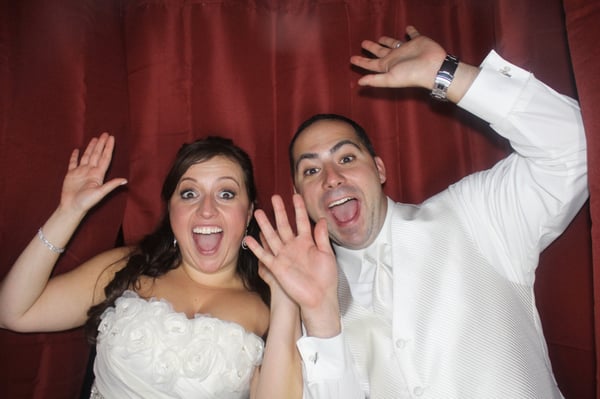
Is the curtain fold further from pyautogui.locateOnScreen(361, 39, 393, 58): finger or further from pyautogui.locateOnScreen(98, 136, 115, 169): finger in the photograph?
pyautogui.locateOnScreen(361, 39, 393, 58): finger

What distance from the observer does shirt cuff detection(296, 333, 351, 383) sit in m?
1.10

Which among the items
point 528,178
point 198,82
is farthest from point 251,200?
point 528,178

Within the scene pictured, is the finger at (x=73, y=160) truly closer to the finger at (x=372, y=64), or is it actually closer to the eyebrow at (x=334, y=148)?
the eyebrow at (x=334, y=148)

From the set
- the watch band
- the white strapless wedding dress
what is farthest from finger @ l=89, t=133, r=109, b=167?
the watch band

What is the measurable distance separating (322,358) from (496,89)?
0.84m

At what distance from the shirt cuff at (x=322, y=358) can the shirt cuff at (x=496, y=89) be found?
72cm

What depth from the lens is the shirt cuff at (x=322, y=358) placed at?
1.10m

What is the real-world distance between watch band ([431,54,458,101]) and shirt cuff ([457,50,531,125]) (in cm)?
6

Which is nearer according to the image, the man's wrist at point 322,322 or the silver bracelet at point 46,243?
the man's wrist at point 322,322

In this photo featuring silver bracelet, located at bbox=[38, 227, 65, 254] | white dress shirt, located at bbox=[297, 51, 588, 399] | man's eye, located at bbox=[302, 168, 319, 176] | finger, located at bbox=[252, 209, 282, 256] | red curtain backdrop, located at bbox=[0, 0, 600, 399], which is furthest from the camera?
red curtain backdrop, located at bbox=[0, 0, 600, 399]

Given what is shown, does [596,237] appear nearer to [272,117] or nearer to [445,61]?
[445,61]

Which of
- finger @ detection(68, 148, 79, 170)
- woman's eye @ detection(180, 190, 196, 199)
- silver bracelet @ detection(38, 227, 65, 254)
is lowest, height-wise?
silver bracelet @ detection(38, 227, 65, 254)

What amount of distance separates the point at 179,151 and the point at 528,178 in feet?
3.89

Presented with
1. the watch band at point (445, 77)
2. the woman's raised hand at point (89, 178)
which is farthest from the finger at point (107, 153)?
the watch band at point (445, 77)
